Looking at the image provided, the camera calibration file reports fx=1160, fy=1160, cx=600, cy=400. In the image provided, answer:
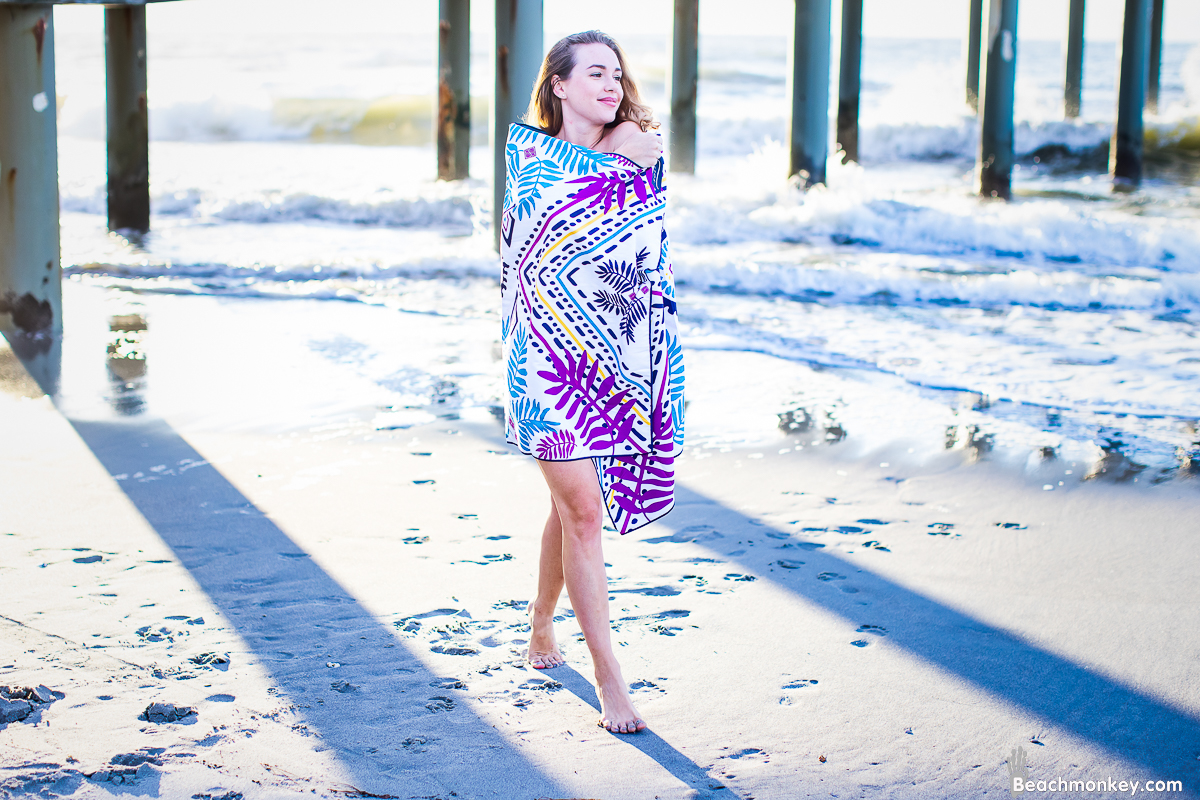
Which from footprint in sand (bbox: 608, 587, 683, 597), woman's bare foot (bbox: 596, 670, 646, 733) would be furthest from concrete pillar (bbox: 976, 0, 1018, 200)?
woman's bare foot (bbox: 596, 670, 646, 733)

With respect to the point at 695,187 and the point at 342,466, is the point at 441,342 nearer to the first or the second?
the point at 342,466

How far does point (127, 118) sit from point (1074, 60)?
20317 millimetres

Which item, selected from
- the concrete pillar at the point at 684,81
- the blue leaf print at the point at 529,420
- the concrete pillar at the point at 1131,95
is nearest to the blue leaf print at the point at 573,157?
the blue leaf print at the point at 529,420

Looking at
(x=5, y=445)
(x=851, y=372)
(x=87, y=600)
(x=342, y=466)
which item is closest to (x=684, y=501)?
(x=342, y=466)

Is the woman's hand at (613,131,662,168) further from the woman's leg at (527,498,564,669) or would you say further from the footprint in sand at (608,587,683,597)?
the footprint in sand at (608,587,683,597)

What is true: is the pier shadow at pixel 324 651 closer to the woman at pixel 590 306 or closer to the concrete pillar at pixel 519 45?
the woman at pixel 590 306

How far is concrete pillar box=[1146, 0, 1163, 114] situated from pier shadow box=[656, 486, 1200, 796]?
2338 centimetres

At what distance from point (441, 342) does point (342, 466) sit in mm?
2261

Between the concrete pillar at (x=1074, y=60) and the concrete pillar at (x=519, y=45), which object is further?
the concrete pillar at (x=1074, y=60)

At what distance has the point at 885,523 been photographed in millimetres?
3551

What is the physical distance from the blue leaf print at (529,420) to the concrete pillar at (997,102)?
1072 centimetres

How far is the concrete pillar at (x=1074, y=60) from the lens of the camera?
23266mm

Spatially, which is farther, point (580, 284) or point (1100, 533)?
point (1100, 533)

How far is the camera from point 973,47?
22.9m
